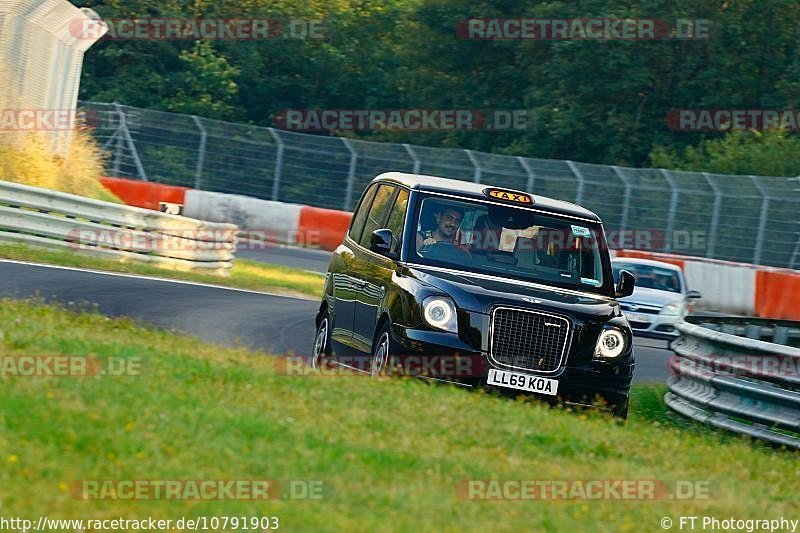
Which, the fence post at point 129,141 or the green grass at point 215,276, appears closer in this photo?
the green grass at point 215,276

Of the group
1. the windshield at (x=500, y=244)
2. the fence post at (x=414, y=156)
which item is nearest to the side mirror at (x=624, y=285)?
the windshield at (x=500, y=244)

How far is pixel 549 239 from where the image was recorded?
11.8 meters

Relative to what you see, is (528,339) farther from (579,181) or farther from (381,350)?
(579,181)

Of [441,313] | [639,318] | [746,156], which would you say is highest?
[746,156]

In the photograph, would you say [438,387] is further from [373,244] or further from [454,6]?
[454,6]

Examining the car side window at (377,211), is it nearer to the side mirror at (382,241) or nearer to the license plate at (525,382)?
the side mirror at (382,241)

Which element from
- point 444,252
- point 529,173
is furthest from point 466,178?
point 444,252

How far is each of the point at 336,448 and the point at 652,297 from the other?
17248mm

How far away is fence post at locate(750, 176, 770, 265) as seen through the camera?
30578 mm

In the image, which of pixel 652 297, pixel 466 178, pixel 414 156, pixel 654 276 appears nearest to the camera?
pixel 652 297

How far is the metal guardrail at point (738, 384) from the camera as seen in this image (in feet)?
36.1

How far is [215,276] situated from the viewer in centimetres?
2331

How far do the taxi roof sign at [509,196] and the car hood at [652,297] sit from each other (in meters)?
12.3

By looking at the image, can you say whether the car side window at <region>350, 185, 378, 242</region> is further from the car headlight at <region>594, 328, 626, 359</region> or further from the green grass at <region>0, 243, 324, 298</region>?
the green grass at <region>0, 243, 324, 298</region>
